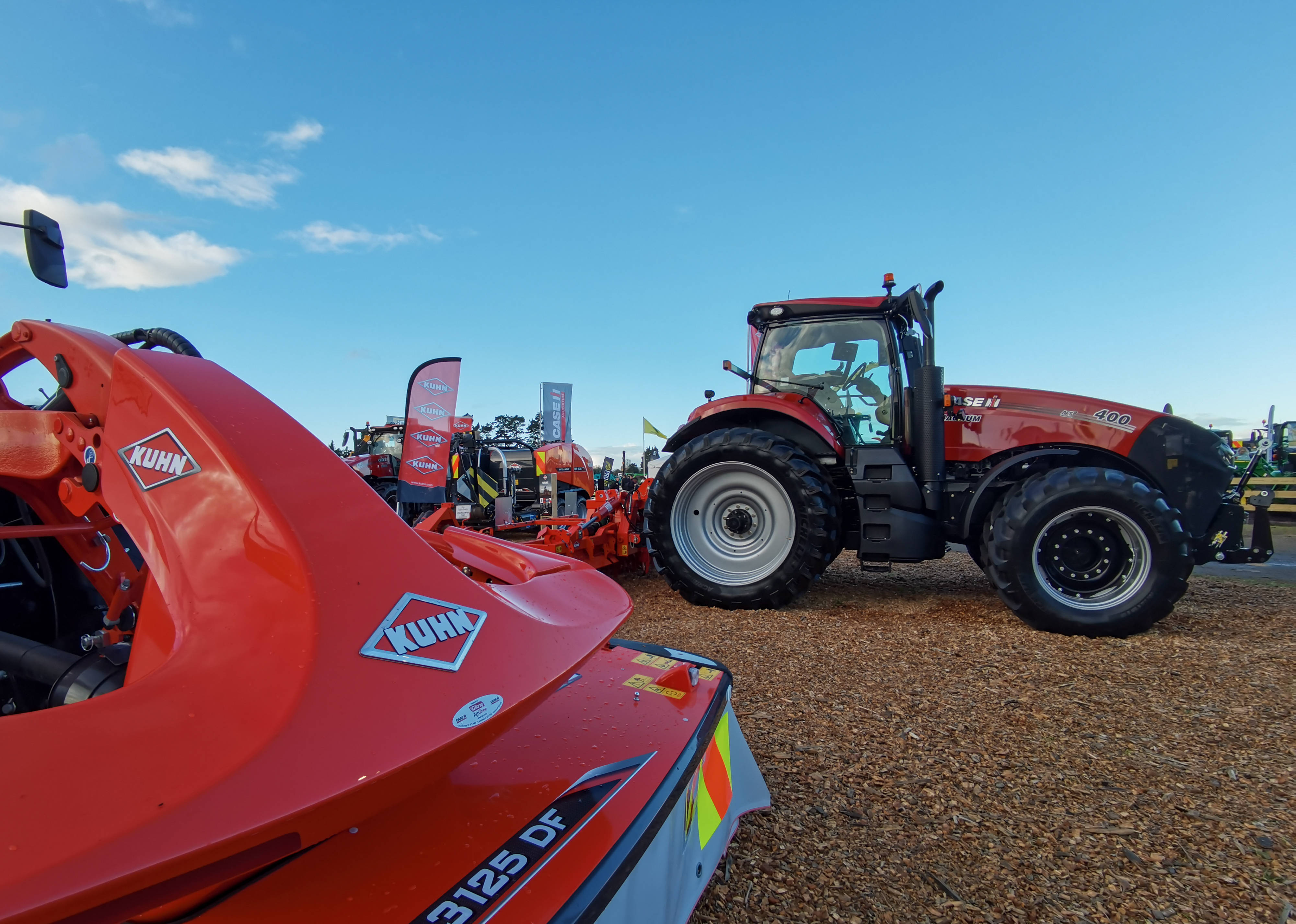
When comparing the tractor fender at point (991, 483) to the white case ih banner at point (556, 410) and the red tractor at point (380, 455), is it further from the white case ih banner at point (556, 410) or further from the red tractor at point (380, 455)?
the white case ih banner at point (556, 410)

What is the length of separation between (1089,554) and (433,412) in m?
6.17

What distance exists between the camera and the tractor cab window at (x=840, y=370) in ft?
15.1

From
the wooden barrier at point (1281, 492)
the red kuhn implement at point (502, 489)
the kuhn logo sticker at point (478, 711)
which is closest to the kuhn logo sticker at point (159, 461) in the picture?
the kuhn logo sticker at point (478, 711)

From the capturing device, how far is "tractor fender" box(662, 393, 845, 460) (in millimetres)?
4473

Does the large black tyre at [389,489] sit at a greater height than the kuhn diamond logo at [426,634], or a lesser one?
lesser

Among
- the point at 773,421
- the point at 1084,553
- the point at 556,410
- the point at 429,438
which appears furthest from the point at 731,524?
the point at 556,410

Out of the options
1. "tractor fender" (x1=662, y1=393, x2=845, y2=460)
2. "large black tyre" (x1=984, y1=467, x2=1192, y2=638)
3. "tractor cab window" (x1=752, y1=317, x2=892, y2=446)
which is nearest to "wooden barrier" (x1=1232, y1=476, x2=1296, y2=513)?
"large black tyre" (x1=984, y1=467, x2=1192, y2=638)

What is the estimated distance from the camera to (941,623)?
3949mm

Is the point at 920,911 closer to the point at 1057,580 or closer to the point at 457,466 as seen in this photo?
the point at 1057,580

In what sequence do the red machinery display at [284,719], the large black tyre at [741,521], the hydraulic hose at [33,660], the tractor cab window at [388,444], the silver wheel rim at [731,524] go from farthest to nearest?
1. the tractor cab window at [388,444]
2. the silver wheel rim at [731,524]
3. the large black tyre at [741,521]
4. the hydraulic hose at [33,660]
5. the red machinery display at [284,719]

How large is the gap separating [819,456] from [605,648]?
9.81ft

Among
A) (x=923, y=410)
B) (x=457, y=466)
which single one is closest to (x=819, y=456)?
(x=923, y=410)

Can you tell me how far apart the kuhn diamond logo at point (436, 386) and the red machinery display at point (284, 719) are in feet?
19.4

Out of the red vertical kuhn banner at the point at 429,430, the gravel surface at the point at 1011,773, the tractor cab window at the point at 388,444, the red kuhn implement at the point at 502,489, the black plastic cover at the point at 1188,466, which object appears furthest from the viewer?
the tractor cab window at the point at 388,444
